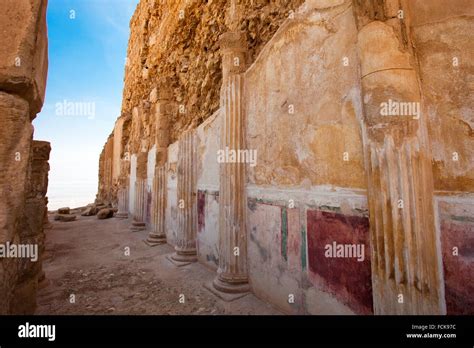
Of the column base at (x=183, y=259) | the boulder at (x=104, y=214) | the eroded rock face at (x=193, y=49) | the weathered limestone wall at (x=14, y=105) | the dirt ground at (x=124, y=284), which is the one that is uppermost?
the eroded rock face at (x=193, y=49)

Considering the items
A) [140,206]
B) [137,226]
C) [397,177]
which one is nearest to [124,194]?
[140,206]

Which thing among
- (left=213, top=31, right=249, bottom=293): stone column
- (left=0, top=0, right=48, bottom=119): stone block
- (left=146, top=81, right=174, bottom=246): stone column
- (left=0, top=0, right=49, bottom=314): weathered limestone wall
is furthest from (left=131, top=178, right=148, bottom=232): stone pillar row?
(left=0, top=0, right=48, bottom=119): stone block

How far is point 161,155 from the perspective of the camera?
7.09 m

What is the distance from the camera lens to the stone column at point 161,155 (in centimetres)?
681

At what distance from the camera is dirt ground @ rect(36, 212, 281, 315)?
10.0 feet

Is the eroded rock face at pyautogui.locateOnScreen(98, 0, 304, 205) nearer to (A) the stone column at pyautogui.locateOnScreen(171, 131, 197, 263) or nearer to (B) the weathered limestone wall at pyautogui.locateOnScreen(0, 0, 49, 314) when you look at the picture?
(A) the stone column at pyautogui.locateOnScreen(171, 131, 197, 263)

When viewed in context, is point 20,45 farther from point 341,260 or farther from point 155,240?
point 155,240

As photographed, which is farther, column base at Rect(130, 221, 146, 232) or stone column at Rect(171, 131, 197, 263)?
column base at Rect(130, 221, 146, 232)

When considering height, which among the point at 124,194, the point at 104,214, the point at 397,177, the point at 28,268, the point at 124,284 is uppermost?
the point at 397,177

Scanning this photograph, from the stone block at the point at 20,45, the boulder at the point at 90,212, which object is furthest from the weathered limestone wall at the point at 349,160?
the boulder at the point at 90,212

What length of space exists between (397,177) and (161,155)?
6312 mm

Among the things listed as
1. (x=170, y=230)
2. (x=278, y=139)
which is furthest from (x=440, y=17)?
(x=170, y=230)

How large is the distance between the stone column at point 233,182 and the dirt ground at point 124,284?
306mm

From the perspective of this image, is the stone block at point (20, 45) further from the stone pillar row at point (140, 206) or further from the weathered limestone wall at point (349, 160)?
the stone pillar row at point (140, 206)
